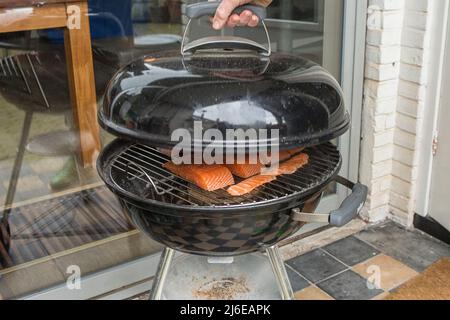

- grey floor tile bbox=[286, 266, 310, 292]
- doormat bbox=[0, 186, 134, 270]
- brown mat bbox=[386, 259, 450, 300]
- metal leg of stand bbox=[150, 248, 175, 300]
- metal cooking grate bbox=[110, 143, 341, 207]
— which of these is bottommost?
brown mat bbox=[386, 259, 450, 300]

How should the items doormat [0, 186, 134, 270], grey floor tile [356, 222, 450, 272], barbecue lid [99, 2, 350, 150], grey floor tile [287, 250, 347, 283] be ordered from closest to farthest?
1. barbecue lid [99, 2, 350, 150]
2. doormat [0, 186, 134, 270]
3. grey floor tile [287, 250, 347, 283]
4. grey floor tile [356, 222, 450, 272]

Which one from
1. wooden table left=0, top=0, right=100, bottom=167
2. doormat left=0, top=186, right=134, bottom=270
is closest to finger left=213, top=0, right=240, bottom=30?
wooden table left=0, top=0, right=100, bottom=167

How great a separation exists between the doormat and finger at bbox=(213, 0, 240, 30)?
1145 mm

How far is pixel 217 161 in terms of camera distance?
1298mm

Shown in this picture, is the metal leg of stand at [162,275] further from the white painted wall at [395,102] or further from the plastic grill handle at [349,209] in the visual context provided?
the white painted wall at [395,102]

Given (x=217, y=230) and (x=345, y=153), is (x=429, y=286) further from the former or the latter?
(x=217, y=230)

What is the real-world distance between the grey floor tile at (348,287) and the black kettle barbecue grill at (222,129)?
0.93 meters

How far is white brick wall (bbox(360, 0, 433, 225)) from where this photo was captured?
2533 millimetres

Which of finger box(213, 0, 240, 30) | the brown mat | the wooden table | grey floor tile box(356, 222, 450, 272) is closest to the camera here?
finger box(213, 0, 240, 30)

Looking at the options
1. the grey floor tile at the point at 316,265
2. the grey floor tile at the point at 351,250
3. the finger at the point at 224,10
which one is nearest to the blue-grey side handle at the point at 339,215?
the finger at the point at 224,10

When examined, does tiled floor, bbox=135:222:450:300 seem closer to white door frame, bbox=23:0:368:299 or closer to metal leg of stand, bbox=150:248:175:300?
white door frame, bbox=23:0:368:299

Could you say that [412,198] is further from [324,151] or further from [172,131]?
[172,131]

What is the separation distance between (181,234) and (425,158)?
179 cm

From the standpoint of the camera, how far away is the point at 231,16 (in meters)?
1.48
